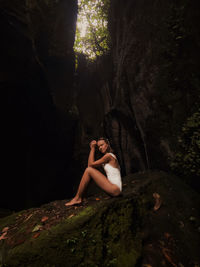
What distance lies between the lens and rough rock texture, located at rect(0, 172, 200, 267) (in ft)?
6.48

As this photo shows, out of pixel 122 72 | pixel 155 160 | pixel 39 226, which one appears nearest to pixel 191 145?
pixel 155 160

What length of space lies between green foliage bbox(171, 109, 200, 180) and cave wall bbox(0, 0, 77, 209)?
23.0 feet

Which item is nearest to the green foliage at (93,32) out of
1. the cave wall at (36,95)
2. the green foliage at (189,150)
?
the cave wall at (36,95)

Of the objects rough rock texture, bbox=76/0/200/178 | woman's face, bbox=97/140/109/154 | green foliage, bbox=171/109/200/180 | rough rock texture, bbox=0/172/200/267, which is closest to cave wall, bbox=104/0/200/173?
rough rock texture, bbox=76/0/200/178

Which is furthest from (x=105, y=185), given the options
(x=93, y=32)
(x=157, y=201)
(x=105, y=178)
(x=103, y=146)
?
(x=93, y=32)

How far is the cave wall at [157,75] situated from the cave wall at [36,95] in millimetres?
3951

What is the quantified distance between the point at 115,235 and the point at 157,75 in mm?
4976

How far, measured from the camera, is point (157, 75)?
5.06 m

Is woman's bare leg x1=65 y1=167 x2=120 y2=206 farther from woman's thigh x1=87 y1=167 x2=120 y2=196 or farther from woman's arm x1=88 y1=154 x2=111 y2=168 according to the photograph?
woman's arm x1=88 y1=154 x2=111 y2=168

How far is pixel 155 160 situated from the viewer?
520cm

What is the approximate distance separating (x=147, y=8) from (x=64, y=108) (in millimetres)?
6828

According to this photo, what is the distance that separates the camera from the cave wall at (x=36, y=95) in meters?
5.95

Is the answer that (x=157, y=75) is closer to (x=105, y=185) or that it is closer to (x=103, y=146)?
(x=103, y=146)

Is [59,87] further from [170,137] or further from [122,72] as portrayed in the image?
[170,137]
